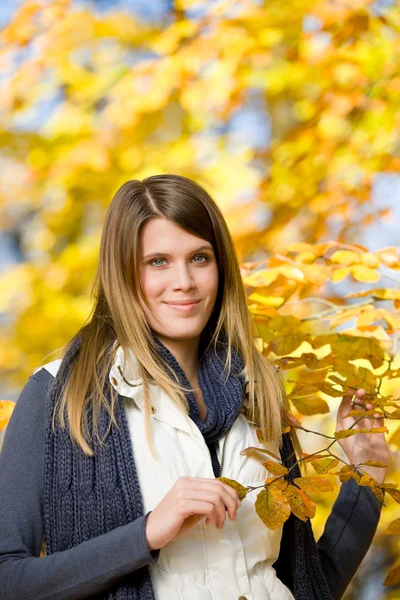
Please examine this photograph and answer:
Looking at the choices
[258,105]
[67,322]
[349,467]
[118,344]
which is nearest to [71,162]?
[67,322]

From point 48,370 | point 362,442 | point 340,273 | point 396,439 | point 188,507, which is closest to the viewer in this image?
point 188,507

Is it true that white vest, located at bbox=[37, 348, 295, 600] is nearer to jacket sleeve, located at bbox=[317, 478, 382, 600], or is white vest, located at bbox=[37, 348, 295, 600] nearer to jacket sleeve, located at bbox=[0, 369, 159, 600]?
jacket sleeve, located at bbox=[0, 369, 159, 600]

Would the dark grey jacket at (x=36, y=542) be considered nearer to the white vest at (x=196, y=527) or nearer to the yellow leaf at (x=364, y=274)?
the white vest at (x=196, y=527)

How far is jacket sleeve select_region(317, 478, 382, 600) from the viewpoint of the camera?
5.27 ft

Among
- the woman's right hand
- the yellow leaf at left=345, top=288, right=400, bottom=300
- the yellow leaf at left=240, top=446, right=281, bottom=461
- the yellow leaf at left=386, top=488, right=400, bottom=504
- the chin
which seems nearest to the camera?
the woman's right hand

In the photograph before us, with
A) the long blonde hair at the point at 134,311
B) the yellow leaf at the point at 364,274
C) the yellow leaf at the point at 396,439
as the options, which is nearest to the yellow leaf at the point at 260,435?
the long blonde hair at the point at 134,311

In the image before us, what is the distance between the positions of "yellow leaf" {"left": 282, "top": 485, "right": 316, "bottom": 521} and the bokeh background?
5.50 ft

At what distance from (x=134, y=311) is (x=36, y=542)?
16.4 inches

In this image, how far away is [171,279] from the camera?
55.5 inches

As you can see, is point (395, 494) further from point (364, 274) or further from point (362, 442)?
point (364, 274)

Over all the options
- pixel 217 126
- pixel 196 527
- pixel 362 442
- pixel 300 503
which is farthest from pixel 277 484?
pixel 217 126

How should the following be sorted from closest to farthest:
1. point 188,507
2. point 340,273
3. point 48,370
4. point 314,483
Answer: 1. point 188,507
2. point 314,483
3. point 48,370
4. point 340,273

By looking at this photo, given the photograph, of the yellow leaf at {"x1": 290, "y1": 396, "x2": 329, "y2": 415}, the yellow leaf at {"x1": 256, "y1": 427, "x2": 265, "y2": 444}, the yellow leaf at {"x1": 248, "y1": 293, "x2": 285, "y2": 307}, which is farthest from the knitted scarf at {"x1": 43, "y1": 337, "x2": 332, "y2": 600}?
the yellow leaf at {"x1": 248, "y1": 293, "x2": 285, "y2": 307}

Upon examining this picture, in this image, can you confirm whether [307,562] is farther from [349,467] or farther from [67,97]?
[67,97]
